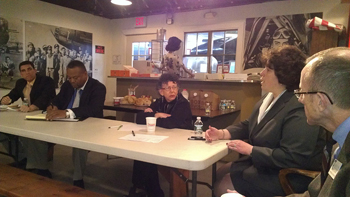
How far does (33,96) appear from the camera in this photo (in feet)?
10.5

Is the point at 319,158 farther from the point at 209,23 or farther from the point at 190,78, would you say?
the point at 209,23

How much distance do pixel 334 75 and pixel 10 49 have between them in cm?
566

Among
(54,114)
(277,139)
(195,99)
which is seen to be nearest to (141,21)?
(195,99)

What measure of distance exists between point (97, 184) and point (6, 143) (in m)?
1.33

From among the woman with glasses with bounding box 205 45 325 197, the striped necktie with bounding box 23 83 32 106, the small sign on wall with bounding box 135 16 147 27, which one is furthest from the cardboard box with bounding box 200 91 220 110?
the small sign on wall with bounding box 135 16 147 27

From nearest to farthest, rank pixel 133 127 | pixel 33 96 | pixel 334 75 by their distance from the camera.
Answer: pixel 334 75 → pixel 133 127 → pixel 33 96

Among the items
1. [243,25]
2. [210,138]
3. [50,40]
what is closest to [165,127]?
[210,138]

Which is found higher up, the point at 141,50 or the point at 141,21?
the point at 141,21

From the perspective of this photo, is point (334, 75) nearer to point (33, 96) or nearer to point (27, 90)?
point (33, 96)

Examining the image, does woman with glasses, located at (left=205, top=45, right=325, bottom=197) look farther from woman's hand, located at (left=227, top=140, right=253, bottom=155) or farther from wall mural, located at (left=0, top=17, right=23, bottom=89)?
wall mural, located at (left=0, top=17, right=23, bottom=89)

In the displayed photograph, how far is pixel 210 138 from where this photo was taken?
5.33 ft

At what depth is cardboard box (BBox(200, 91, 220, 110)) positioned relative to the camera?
372 centimetres

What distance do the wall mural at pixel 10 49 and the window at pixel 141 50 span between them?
8.80 ft

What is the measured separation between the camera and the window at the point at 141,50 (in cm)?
675
